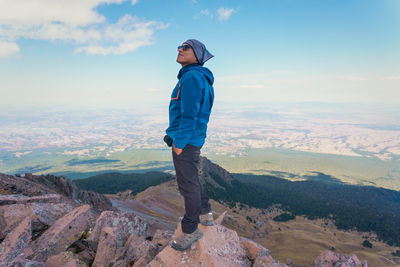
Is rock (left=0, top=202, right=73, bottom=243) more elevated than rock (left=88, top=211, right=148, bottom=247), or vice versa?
rock (left=0, top=202, right=73, bottom=243)

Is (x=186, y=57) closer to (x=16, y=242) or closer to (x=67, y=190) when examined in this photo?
(x=16, y=242)

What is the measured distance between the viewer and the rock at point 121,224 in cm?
676

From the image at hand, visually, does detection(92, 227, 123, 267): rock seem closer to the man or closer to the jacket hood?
the man

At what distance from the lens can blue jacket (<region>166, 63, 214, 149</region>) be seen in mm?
4805

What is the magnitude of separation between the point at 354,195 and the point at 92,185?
89.5 metres

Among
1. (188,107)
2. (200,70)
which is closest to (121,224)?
(188,107)

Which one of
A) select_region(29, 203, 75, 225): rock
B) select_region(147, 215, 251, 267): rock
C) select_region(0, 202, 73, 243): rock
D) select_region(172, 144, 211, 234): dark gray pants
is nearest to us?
select_region(147, 215, 251, 267): rock

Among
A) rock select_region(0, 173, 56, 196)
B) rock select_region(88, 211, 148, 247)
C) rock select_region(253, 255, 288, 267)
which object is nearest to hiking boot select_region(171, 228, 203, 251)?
rock select_region(253, 255, 288, 267)

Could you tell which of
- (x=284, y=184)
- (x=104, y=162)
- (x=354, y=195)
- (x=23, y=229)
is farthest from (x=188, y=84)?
(x=104, y=162)

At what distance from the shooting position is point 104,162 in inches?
6919

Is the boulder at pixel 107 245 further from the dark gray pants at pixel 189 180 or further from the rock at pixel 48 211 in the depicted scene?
the dark gray pants at pixel 189 180

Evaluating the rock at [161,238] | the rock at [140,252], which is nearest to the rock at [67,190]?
the rock at [161,238]

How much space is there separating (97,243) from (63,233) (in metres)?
0.96

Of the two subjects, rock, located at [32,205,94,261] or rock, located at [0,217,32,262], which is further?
rock, located at [32,205,94,261]
